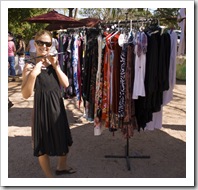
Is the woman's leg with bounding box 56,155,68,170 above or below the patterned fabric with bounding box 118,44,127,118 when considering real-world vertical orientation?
below

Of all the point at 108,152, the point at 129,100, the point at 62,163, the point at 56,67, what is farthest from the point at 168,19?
the point at 62,163

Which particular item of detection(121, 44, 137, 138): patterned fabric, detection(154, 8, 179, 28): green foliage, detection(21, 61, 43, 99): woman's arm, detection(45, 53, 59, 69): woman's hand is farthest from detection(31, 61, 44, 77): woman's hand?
detection(154, 8, 179, 28): green foliage

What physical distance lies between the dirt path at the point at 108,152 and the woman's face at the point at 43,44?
155 cm

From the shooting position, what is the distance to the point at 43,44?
9.40 ft

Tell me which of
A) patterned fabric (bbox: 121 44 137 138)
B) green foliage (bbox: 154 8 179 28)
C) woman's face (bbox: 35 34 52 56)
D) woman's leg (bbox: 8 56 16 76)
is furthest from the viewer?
woman's leg (bbox: 8 56 16 76)

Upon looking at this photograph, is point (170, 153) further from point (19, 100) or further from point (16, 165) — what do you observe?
point (19, 100)

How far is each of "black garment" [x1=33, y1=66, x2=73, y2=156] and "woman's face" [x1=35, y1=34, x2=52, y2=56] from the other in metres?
0.20

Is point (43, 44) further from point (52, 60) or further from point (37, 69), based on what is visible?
point (37, 69)

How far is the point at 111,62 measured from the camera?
345 cm

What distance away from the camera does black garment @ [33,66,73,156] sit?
116 inches

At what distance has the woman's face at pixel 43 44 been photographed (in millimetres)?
2857

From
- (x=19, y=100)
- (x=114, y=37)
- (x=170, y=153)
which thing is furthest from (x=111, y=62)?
(x=19, y=100)

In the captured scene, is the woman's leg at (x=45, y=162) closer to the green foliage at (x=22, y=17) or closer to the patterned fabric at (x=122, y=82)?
the patterned fabric at (x=122, y=82)

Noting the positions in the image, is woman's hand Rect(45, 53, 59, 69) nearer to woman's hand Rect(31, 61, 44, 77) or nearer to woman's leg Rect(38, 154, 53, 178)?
woman's hand Rect(31, 61, 44, 77)
